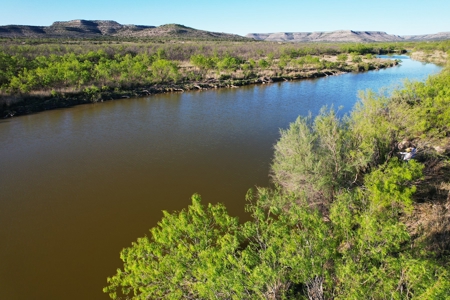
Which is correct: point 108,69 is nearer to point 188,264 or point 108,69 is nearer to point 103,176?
point 103,176

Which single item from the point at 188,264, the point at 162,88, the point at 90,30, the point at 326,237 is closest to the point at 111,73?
the point at 162,88

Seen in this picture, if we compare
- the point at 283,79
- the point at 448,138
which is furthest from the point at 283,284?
the point at 283,79

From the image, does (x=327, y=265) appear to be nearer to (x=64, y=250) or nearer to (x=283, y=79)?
(x=64, y=250)

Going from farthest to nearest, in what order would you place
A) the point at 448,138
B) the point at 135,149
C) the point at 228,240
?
the point at 135,149
the point at 448,138
the point at 228,240

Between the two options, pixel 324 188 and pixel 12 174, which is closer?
pixel 324 188

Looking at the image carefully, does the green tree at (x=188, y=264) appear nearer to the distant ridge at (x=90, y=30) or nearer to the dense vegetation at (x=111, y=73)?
the dense vegetation at (x=111, y=73)

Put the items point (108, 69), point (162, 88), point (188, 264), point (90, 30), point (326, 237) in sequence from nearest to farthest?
1. point (326, 237)
2. point (188, 264)
3. point (108, 69)
4. point (162, 88)
5. point (90, 30)
